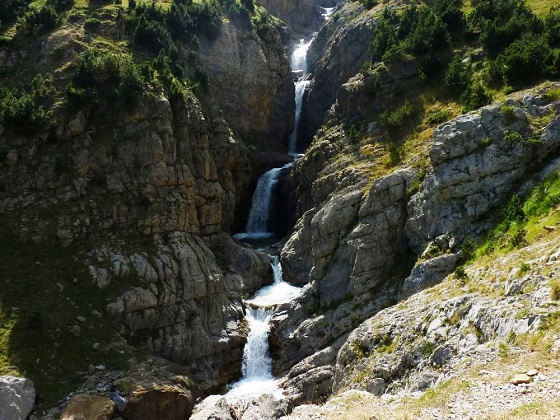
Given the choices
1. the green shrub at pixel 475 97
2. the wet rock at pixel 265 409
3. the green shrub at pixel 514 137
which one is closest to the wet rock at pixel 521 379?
the wet rock at pixel 265 409

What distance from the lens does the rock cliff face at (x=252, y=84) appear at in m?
68.1

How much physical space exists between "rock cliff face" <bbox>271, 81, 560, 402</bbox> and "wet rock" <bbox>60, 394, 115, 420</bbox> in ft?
40.1

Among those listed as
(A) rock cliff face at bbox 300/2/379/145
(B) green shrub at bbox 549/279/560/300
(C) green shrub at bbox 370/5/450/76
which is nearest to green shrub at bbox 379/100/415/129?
(C) green shrub at bbox 370/5/450/76

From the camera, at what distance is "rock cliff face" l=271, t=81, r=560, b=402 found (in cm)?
3180

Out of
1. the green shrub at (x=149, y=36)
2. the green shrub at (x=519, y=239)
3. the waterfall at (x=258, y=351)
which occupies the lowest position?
the waterfall at (x=258, y=351)

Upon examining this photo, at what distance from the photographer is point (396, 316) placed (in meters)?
27.1

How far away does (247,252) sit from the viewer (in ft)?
158

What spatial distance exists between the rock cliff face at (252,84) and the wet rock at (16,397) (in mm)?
44083

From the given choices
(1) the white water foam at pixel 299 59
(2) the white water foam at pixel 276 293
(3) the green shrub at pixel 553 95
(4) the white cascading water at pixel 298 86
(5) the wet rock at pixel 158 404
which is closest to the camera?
(5) the wet rock at pixel 158 404

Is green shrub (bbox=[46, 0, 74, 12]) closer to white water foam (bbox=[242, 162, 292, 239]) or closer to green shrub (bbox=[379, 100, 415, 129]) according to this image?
white water foam (bbox=[242, 162, 292, 239])

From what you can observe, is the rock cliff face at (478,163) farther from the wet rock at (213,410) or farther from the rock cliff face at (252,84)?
the rock cliff face at (252,84)

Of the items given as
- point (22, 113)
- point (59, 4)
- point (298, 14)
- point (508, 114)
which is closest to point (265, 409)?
point (508, 114)

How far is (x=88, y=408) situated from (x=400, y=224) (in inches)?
1023

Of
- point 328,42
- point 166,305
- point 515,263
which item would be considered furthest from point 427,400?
point 328,42
